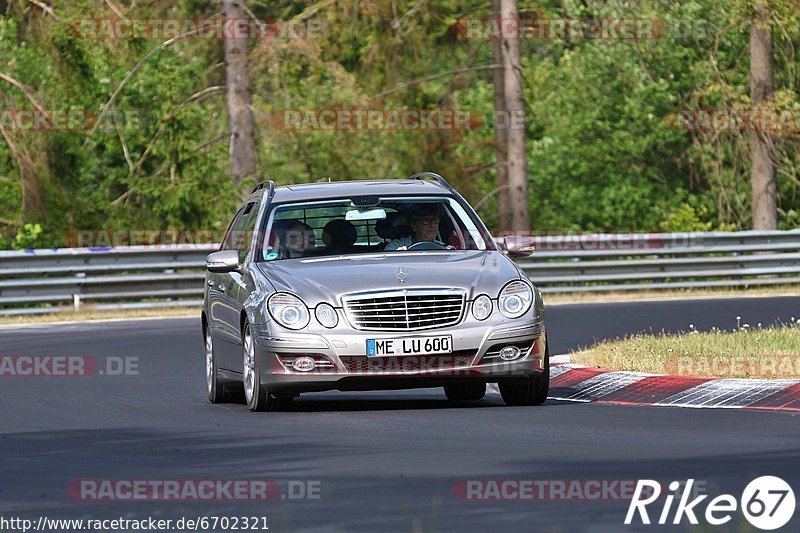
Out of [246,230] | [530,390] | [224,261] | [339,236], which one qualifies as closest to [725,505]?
[530,390]

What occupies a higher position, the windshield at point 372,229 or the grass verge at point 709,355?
the windshield at point 372,229

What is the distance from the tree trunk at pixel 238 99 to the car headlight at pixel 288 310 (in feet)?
76.2

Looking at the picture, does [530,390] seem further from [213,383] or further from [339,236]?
[213,383]

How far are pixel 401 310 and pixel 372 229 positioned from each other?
1506 mm

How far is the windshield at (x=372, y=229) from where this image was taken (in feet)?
45.5

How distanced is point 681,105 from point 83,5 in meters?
16.7

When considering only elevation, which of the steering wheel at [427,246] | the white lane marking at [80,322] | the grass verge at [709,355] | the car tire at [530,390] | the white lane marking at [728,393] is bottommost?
the white lane marking at [80,322]

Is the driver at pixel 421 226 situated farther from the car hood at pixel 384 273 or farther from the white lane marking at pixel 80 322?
the white lane marking at pixel 80 322

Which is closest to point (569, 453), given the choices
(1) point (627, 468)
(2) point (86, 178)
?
(1) point (627, 468)

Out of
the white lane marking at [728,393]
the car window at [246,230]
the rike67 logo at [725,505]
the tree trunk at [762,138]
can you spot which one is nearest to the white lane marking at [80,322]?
the car window at [246,230]

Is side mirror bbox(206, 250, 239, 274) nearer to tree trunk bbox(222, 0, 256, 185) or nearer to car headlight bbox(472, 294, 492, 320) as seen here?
car headlight bbox(472, 294, 492, 320)

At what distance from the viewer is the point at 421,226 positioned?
46.3 feet

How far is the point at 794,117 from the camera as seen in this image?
39.6 meters

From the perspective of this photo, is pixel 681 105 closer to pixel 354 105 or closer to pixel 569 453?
pixel 354 105
